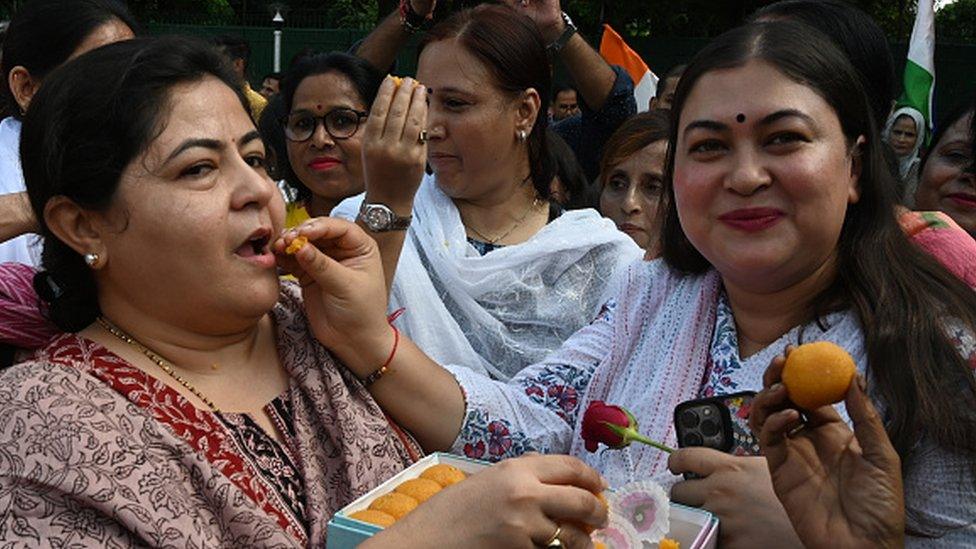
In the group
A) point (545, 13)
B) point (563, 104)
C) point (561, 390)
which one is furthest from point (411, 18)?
point (563, 104)

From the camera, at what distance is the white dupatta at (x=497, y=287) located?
3027mm

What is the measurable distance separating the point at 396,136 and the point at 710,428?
40.6 inches

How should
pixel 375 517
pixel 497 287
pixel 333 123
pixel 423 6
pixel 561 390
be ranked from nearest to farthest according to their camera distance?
pixel 375 517 < pixel 561 390 < pixel 497 287 < pixel 333 123 < pixel 423 6

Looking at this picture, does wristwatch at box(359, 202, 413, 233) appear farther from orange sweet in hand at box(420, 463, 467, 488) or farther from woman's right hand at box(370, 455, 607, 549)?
woman's right hand at box(370, 455, 607, 549)

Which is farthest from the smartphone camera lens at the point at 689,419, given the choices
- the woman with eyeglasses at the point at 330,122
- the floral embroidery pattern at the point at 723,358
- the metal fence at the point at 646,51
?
the metal fence at the point at 646,51

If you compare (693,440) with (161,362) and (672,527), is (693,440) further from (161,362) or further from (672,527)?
(161,362)

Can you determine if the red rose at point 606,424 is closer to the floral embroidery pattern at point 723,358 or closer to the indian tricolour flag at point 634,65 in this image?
the floral embroidery pattern at point 723,358

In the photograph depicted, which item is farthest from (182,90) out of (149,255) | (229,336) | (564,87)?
(564,87)

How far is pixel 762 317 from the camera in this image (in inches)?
83.7

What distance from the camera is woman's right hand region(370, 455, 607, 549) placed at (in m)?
1.49

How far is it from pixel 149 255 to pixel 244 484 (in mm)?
485

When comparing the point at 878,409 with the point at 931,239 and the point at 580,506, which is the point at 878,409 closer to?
the point at 931,239

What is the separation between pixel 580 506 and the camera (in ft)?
4.88

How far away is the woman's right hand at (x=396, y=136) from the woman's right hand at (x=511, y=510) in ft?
3.24
